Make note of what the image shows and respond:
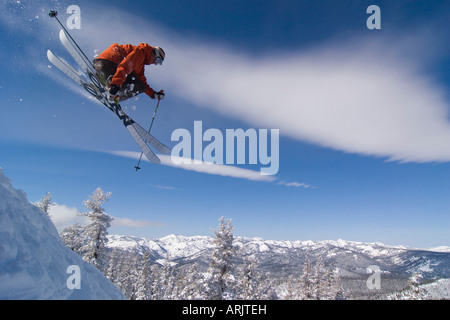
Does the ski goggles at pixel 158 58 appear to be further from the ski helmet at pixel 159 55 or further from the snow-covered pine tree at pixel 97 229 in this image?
the snow-covered pine tree at pixel 97 229

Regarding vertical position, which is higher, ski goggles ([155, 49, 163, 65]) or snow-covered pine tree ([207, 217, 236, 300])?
ski goggles ([155, 49, 163, 65])

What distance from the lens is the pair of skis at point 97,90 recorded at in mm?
10055

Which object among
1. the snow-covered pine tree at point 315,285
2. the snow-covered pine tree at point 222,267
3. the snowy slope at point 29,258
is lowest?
the snow-covered pine tree at point 315,285

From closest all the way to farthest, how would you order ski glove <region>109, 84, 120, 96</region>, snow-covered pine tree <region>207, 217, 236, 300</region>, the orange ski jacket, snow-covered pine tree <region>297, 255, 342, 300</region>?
ski glove <region>109, 84, 120, 96</region> → the orange ski jacket → snow-covered pine tree <region>207, 217, 236, 300</region> → snow-covered pine tree <region>297, 255, 342, 300</region>

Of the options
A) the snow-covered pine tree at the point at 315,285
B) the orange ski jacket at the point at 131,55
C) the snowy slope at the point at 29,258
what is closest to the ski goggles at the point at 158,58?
the orange ski jacket at the point at 131,55

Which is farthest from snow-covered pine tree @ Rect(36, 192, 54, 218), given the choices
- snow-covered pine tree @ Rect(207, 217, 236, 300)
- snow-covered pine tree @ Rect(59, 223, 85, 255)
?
snow-covered pine tree @ Rect(207, 217, 236, 300)

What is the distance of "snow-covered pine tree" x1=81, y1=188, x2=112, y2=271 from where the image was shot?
19.4 meters

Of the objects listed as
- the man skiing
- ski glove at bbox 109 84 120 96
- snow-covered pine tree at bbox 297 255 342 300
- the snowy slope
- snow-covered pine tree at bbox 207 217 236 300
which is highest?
the man skiing

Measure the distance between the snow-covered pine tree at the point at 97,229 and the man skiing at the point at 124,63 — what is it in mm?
15265

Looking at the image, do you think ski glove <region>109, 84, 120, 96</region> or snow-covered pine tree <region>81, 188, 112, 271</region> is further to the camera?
snow-covered pine tree <region>81, 188, 112, 271</region>

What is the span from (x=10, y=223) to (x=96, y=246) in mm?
16496

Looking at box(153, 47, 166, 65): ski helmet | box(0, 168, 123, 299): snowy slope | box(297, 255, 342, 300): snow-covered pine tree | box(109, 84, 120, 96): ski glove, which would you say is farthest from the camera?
box(297, 255, 342, 300): snow-covered pine tree

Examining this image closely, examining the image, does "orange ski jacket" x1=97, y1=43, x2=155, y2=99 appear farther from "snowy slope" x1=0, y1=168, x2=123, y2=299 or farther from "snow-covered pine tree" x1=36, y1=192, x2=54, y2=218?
"snow-covered pine tree" x1=36, y1=192, x2=54, y2=218

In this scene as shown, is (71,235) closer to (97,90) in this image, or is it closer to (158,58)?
(97,90)
